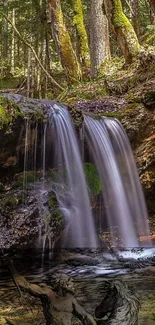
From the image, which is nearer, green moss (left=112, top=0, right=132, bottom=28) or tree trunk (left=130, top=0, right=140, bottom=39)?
green moss (left=112, top=0, right=132, bottom=28)

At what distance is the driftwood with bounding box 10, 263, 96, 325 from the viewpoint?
111 inches

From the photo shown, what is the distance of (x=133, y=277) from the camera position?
509cm

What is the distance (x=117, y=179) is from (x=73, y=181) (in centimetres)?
113

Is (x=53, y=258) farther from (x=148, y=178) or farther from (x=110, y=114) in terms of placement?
(x=110, y=114)

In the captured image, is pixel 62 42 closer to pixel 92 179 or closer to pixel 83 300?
pixel 92 179

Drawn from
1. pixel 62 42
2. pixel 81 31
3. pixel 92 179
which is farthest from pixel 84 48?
pixel 92 179

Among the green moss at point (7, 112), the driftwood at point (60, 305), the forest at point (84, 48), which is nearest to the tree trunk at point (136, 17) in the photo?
the forest at point (84, 48)

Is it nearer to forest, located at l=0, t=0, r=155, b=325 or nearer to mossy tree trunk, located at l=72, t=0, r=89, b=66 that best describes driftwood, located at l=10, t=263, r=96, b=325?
forest, located at l=0, t=0, r=155, b=325

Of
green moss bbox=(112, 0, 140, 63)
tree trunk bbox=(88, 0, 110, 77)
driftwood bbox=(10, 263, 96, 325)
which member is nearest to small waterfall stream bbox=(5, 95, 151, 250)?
driftwood bbox=(10, 263, 96, 325)

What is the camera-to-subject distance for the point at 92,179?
7.58 metres

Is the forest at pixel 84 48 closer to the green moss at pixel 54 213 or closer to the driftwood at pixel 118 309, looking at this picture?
the green moss at pixel 54 213

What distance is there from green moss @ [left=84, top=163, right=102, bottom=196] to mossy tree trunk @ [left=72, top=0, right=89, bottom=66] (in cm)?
881

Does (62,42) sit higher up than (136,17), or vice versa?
(136,17)

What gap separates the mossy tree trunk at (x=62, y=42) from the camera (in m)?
13.5
